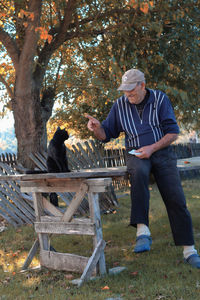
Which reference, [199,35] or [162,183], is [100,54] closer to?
[199,35]

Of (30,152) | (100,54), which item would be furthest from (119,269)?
(100,54)

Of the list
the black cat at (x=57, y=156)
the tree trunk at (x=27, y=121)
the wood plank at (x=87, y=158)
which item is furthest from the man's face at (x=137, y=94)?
the tree trunk at (x=27, y=121)

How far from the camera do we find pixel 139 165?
3.65 m

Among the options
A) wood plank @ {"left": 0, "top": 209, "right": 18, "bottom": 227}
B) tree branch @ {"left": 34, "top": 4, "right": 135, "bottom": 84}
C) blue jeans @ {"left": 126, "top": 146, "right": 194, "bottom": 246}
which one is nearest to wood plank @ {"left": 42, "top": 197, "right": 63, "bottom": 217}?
blue jeans @ {"left": 126, "top": 146, "right": 194, "bottom": 246}

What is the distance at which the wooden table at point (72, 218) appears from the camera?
12.0ft

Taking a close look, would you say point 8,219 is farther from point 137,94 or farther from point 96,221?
point 137,94

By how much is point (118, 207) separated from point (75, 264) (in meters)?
4.81

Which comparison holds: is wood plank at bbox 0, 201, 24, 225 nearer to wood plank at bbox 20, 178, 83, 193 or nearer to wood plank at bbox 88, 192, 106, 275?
wood plank at bbox 20, 178, 83, 193

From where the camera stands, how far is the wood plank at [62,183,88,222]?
3834 mm

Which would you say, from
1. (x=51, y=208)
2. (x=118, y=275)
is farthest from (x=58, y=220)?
(x=118, y=275)

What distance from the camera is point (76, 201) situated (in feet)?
12.9

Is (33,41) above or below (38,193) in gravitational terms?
above

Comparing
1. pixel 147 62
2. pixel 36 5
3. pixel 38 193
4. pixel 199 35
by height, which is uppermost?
pixel 36 5

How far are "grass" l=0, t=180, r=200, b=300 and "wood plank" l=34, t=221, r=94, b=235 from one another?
0.46 m
